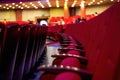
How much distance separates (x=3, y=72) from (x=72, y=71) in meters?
0.54

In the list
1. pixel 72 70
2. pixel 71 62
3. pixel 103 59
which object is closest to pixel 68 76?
pixel 72 70

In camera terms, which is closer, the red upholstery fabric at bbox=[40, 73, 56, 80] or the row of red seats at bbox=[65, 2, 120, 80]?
the row of red seats at bbox=[65, 2, 120, 80]

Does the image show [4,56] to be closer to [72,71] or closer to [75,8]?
[72,71]

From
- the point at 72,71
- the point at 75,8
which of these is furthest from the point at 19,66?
the point at 75,8

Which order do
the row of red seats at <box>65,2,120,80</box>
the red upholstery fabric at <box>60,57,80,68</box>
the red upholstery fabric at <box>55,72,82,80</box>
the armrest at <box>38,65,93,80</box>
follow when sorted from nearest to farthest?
the row of red seats at <box>65,2,120,80</box> < the red upholstery fabric at <box>55,72,82,80</box> < the armrest at <box>38,65,93,80</box> < the red upholstery fabric at <box>60,57,80,68</box>

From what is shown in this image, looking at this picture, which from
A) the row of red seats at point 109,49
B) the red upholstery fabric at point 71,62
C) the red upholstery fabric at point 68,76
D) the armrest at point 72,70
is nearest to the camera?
the row of red seats at point 109,49

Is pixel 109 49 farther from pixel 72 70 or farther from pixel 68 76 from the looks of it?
pixel 72 70

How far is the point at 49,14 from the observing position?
38.8 metres

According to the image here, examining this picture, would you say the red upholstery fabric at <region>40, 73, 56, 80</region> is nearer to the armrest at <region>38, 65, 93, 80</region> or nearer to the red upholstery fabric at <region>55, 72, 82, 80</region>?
the armrest at <region>38, 65, 93, 80</region>

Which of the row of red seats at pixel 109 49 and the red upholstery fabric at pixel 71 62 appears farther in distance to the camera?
the red upholstery fabric at pixel 71 62

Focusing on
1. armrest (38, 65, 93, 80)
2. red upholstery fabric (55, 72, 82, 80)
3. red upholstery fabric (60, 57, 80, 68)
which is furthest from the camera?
red upholstery fabric (60, 57, 80, 68)

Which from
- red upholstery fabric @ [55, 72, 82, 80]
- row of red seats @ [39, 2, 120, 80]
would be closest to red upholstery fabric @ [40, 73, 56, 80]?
row of red seats @ [39, 2, 120, 80]

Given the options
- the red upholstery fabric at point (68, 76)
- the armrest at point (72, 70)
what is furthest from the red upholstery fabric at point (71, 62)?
the red upholstery fabric at point (68, 76)

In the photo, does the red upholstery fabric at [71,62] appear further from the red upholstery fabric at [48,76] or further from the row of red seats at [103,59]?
the red upholstery fabric at [48,76]
